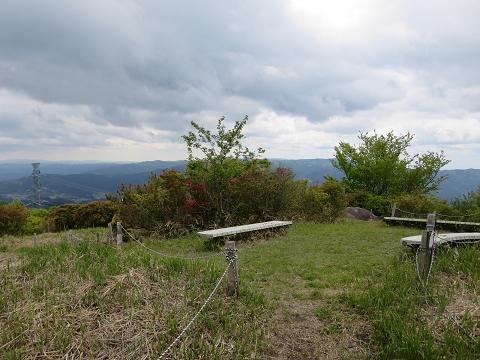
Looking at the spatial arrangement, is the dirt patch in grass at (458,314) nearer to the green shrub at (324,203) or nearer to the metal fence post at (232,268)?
the metal fence post at (232,268)

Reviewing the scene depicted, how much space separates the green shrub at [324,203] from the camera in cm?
1548

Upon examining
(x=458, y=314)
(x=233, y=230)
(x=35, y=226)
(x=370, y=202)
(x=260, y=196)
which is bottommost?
(x=35, y=226)

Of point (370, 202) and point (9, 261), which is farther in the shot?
point (370, 202)

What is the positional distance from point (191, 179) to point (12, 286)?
344 inches

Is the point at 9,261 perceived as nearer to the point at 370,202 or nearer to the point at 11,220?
the point at 11,220

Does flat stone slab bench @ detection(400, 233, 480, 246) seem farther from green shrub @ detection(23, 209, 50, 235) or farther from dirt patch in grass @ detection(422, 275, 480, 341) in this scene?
green shrub @ detection(23, 209, 50, 235)

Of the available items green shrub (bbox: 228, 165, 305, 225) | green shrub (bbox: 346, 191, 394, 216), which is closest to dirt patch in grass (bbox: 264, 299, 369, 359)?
green shrub (bbox: 228, 165, 305, 225)

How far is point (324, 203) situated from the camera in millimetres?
15828

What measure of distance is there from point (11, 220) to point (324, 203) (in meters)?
13.7

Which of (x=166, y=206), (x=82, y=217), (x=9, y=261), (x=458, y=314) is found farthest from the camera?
(x=82, y=217)

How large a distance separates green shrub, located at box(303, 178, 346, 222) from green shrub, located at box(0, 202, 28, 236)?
12.5 metres

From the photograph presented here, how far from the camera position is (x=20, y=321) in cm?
385

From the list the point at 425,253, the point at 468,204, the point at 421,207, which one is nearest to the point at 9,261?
the point at 425,253

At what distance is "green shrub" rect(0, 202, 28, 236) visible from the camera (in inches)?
574
